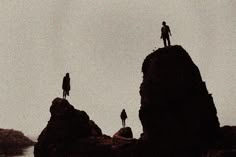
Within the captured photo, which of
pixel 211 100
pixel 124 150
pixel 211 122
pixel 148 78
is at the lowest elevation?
pixel 124 150

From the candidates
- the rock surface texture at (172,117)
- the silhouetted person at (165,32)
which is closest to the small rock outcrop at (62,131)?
the rock surface texture at (172,117)

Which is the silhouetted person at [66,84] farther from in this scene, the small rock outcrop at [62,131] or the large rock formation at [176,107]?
the large rock formation at [176,107]

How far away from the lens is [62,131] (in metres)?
36.9

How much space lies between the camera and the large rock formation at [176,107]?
92.2ft

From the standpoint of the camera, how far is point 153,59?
1249 inches

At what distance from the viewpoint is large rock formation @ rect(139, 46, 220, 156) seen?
28.1 meters

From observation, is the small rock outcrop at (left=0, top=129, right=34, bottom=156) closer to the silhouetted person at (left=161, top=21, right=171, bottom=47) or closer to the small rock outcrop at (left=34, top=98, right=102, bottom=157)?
the small rock outcrop at (left=34, top=98, right=102, bottom=157)

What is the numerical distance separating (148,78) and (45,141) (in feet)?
52.8

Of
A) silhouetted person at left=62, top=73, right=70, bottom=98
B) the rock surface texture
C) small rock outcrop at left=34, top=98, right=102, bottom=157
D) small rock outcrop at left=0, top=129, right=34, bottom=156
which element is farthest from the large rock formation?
small rock outcrop at left=0, top=129, right=34, bottom=156

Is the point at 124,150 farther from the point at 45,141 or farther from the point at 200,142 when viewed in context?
the point at 45,141

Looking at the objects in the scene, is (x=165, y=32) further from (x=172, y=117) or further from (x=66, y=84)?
(x=66, y=84)

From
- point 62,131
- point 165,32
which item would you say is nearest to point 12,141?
point 62,131

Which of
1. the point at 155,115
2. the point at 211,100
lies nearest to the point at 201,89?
the point at 211,100

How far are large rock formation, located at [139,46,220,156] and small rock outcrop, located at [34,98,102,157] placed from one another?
10.2 metres
